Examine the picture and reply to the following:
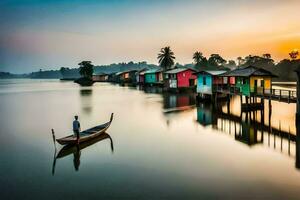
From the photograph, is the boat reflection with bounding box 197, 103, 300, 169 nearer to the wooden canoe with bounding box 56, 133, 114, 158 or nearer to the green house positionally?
the green house

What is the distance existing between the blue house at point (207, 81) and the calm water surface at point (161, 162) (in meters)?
12.9

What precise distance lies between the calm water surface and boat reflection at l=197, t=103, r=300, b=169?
8 cm

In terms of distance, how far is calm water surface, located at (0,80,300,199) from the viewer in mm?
13406

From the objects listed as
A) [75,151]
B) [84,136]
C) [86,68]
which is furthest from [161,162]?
[86,68]

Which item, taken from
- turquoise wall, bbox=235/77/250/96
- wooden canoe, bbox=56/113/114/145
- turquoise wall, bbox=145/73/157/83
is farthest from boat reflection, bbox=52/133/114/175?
turquoise wall, bbox=145/73/157/83

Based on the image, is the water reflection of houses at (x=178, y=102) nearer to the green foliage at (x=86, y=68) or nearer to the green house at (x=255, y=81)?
the green house at (x=255, y=81)

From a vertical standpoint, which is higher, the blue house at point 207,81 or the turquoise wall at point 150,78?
the turquoise wall at point 150,78

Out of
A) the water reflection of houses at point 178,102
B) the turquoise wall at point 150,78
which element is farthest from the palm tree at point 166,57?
the water reflection of houses at point 178,102

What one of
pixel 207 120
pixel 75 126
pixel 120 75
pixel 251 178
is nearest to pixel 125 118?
pixel 207 120

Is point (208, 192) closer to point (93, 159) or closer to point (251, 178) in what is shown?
point (251, 178)

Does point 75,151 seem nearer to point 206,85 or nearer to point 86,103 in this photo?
point 206,85

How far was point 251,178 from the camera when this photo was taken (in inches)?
576

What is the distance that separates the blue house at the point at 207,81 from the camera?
44.6m

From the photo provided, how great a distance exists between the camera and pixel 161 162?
17.6 metres
